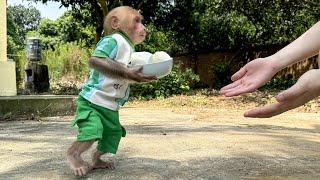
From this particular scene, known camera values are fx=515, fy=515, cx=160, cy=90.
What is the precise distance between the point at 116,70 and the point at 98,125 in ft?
1.11

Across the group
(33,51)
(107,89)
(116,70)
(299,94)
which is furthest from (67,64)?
(299,94)

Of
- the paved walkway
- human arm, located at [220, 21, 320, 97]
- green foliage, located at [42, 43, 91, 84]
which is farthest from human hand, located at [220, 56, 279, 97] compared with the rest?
green foliage, located at [42, 43, 91, 84]

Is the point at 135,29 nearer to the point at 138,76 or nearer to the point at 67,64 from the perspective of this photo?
the point at 138,76

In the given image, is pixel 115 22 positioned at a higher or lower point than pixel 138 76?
higher

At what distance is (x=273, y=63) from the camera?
1.49 m

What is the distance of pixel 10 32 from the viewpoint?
4403 centimetres

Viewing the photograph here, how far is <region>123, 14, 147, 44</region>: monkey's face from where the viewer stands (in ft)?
10.4

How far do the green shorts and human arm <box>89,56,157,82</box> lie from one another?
0.25 metres

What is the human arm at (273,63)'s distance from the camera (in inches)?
57.6

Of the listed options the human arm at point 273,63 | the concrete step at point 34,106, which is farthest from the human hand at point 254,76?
the concrete step at point 34,106

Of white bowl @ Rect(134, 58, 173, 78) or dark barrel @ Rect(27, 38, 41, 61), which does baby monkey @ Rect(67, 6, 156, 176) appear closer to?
white bowl @ Rect(134, 58, 173, 78)

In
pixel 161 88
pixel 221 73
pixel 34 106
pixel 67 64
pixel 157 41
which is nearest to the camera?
pixel 34 106

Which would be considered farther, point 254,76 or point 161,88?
point 161,88

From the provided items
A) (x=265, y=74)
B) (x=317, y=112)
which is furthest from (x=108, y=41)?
(x=317, y=112)
